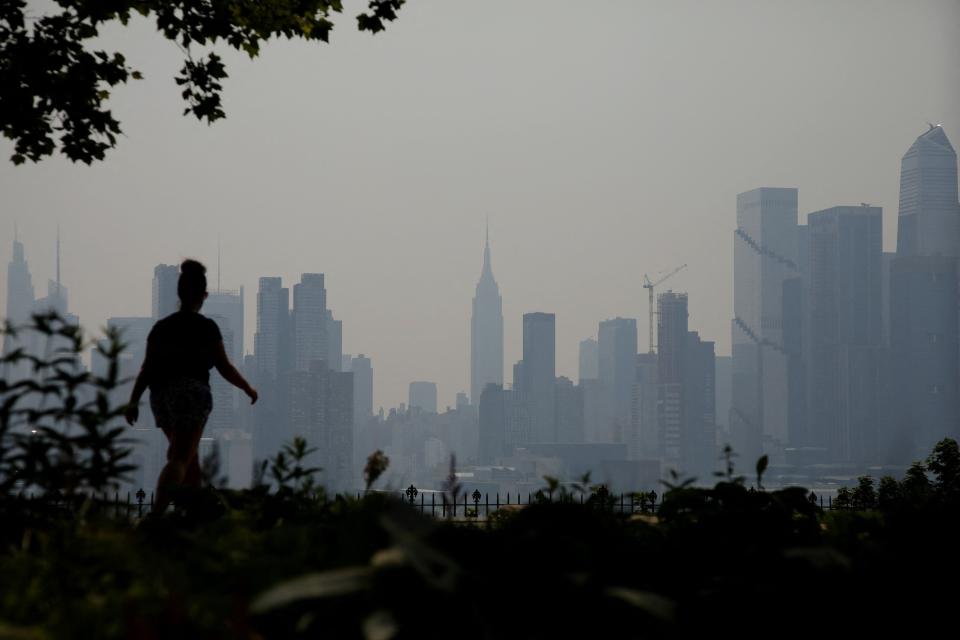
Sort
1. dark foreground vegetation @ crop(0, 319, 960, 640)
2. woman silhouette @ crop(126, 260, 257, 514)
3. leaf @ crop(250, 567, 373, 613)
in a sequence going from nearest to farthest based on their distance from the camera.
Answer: leaf @ crop(250, 567, 373, 613), dark foreground vegetation @ crop(0, 319, 960, 640), woman silhouette @ crop(126, 260, 257, 514)

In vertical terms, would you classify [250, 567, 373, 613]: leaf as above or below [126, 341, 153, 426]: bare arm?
below

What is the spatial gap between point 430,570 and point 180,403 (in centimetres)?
563

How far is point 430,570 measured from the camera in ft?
7.49

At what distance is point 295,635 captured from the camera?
259 cm

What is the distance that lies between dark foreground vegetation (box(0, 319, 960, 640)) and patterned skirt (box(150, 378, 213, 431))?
3.32 metres

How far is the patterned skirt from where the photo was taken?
24.7 ft

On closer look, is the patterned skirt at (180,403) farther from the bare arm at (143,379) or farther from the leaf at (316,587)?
the leaf at (316,587)

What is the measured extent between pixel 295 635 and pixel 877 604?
1434mm

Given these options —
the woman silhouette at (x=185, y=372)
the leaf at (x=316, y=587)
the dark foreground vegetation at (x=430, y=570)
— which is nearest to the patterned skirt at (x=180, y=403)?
the woman silhouette at (x=185, y=372)

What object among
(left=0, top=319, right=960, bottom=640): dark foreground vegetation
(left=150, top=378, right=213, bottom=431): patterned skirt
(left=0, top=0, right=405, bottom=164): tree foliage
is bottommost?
(left=0, top=319, right=960, bottom=640): dark foreground vegetation

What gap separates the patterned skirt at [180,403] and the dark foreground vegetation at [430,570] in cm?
332

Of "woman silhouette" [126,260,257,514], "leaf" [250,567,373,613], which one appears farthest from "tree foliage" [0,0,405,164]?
"leaf" [250,567,373,613]

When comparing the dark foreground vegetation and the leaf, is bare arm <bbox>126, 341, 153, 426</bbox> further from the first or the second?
the leaf

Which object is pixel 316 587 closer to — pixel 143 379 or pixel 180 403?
pixel 180 403
